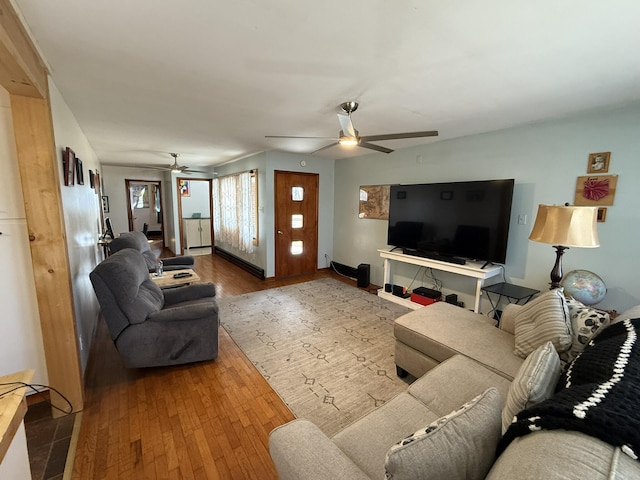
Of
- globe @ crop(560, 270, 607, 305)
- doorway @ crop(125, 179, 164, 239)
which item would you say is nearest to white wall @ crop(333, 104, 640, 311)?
globe @ crop(560, 270, 607, 305)

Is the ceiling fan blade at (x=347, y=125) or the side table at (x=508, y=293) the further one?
the side table at (x=508, y=293)

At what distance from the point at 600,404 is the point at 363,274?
4004 millimetres

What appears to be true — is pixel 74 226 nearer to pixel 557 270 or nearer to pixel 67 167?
pixel 67 167

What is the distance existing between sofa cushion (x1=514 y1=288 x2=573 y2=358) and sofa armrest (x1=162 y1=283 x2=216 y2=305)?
282 cm

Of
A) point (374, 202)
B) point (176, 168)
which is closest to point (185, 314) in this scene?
point (374, 202)

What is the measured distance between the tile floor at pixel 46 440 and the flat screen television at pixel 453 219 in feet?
12.6

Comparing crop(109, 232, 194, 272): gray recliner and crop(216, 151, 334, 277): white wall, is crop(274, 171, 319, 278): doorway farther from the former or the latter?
crop(109, 232, 194, 272): gray recliner

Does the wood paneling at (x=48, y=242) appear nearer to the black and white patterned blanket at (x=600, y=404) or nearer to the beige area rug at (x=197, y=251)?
the black and white patterned blanket at (x=600, y=404)

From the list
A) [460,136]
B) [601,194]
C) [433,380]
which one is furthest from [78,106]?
[601,194]

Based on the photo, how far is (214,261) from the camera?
654 cm

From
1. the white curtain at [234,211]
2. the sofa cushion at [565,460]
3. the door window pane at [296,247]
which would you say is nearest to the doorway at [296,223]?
the door window pane at [296,247]

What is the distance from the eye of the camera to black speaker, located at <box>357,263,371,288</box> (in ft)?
15.4

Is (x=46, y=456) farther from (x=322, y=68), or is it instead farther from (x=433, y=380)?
(x=322, y=68)

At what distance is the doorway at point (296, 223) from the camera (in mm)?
5086
